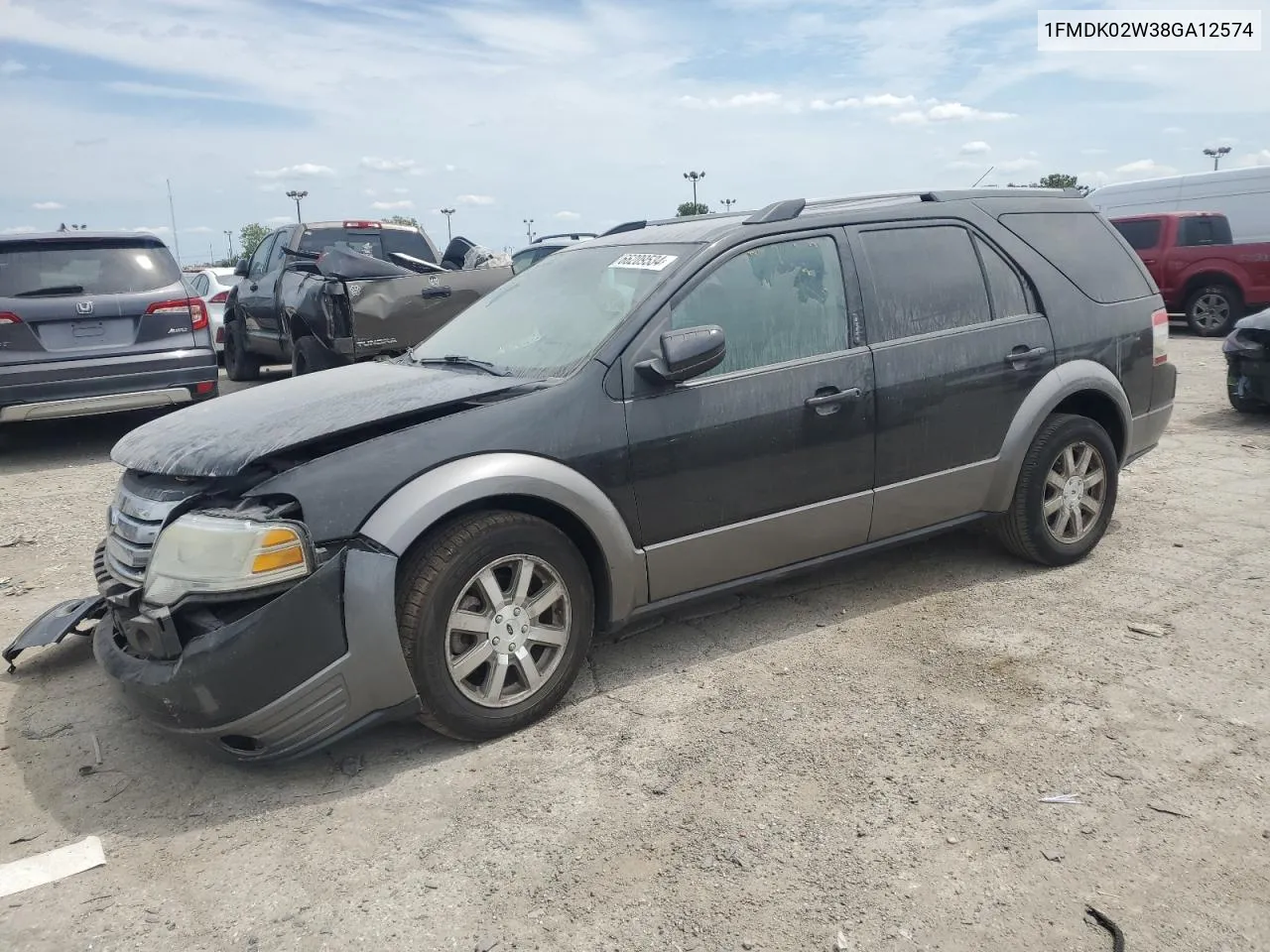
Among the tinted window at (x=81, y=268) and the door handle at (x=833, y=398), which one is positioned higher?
the tinted window at (x=81, y=268)

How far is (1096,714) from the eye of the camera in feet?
11.1

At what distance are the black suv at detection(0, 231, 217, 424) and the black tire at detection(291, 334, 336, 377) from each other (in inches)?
37.5

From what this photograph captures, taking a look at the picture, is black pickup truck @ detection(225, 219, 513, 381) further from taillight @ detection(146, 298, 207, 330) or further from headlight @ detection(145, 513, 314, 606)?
headlight @ detection(145, 513, 314, 606)

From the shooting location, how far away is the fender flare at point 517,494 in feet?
10.2

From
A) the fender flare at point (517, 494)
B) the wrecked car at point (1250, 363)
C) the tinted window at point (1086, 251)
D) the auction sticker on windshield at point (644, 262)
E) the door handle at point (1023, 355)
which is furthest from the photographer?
the wrecked car at point (1250, 363)

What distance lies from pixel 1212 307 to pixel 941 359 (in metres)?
12.5

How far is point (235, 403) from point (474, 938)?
2.24 m

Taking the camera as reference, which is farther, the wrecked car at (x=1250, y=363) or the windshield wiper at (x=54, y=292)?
the wrecked car at (x=1250, y=363)

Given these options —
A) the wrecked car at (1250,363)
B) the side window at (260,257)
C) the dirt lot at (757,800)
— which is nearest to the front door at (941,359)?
the dirt lot at (757,800)

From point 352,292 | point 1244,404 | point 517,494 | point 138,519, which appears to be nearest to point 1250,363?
point 1244,404

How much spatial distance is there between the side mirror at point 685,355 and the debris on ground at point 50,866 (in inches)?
89.3

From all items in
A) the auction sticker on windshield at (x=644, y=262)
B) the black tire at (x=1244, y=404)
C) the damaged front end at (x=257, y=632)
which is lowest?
the black tire at (x=1244, y=404)

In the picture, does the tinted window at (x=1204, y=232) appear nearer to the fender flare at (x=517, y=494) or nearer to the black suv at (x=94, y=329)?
the black suv at (x=94, y=329)

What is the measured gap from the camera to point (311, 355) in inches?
360
